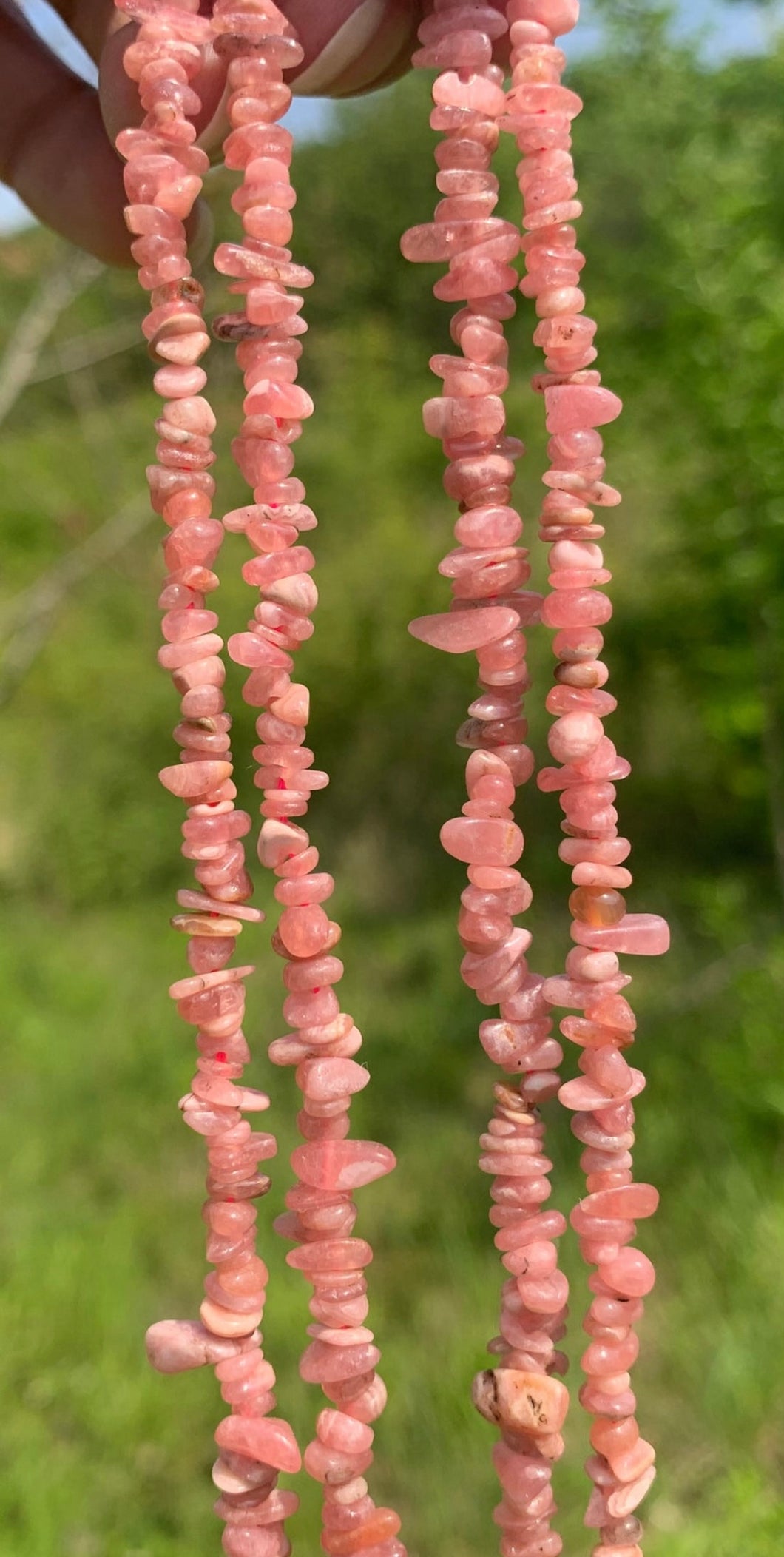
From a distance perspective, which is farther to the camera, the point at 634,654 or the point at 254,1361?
the point at 634,654

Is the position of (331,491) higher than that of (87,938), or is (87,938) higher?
(331,491)

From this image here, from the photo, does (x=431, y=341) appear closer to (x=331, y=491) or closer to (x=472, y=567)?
(x=331, y=491)

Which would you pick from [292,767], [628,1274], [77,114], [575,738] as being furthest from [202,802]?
[77,114]

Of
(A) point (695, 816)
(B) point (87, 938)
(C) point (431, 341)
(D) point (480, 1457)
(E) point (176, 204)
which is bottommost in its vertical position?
(D) point (480, 1457)

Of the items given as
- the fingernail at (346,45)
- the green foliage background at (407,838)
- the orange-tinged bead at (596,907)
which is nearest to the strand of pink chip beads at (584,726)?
the orange-tinged bead at (596,907)

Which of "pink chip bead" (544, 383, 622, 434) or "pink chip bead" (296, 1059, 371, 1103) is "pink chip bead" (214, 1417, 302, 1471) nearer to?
"pink chip bead" (296, 1059, 371, 1103)

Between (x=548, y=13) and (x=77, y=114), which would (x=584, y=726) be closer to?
(x=548, y=13)

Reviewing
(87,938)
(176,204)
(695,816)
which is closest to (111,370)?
(87,938)
